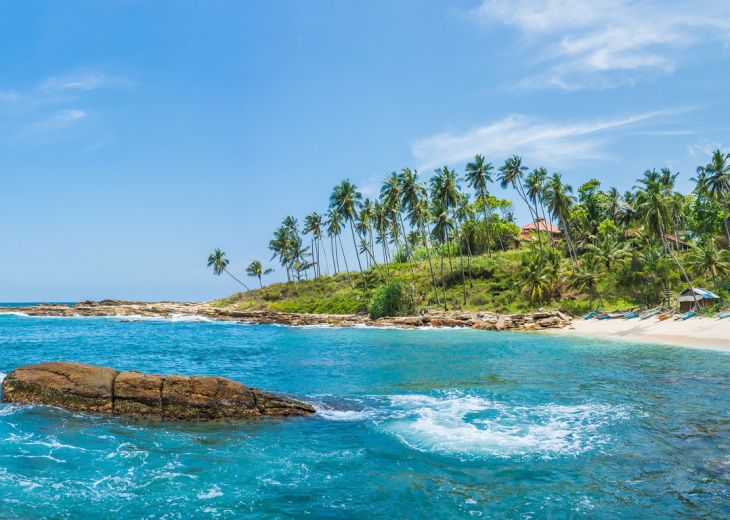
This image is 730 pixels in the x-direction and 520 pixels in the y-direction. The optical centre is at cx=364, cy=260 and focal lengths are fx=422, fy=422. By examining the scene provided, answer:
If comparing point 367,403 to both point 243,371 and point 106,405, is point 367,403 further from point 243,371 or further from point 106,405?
point 243,371

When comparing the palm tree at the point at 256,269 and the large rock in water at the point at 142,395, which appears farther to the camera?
the palm tree at the point at 256,269

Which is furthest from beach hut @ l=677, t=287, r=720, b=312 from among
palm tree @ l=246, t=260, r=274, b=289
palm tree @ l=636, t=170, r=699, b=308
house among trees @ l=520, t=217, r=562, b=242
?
palm tree @ l=246, t=260, r=274, b=289

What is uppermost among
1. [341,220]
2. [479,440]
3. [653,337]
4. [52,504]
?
[341,220]

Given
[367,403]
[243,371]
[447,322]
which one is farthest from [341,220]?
[367,403]

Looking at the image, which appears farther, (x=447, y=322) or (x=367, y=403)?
(x=447, y=322)

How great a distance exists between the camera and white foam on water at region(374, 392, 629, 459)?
32.5 feet

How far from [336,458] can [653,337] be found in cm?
3144

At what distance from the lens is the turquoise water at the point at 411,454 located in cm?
711

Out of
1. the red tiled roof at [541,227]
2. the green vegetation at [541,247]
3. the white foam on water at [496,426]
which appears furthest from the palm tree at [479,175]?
the white foam on water at [496,426]

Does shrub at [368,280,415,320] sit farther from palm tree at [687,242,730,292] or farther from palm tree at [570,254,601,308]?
palm tree at [687,242,730,292]

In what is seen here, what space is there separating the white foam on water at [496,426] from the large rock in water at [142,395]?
3443mm

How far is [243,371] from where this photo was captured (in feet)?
70.2

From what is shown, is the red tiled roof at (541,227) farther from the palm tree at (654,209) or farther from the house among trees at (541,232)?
the palm tree at (654,209)

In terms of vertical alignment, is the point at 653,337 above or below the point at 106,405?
below
